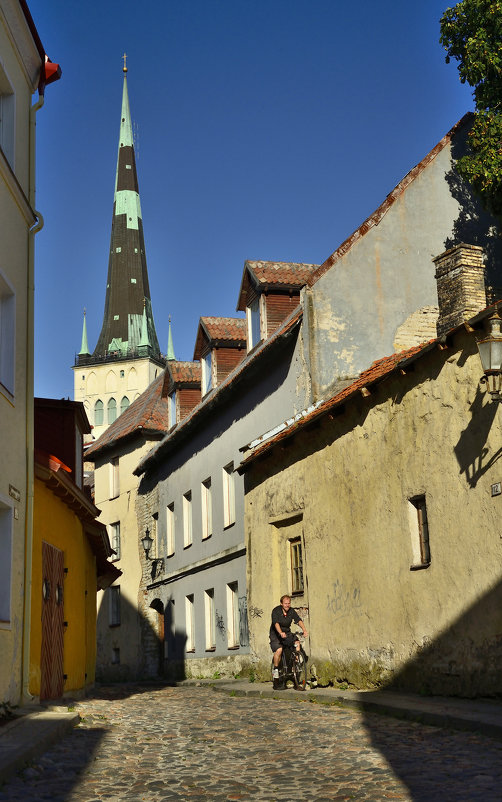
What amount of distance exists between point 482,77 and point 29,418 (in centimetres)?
1179

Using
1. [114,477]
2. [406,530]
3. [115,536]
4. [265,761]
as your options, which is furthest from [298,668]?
[114,477]

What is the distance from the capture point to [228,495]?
78.8 feet

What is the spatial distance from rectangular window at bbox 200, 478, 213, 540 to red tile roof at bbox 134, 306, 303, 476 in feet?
5.26

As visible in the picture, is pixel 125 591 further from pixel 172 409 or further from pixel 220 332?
pixel 220 332

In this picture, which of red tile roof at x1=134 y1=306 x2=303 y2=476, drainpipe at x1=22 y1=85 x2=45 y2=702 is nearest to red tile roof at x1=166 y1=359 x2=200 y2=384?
red tile roof at x1=134 y1=306 x2=303 y2=476

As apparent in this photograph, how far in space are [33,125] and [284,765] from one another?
9066mm

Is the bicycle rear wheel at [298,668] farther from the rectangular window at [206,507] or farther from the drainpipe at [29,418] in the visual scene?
the rectangular window at [206,507]

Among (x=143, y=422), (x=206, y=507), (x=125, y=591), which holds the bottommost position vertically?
(x=125, y=591)

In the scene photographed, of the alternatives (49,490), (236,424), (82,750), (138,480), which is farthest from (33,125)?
(138,480)

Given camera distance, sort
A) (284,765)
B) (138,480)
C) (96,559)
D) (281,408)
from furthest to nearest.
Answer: (138,480)
(96,559)
(281,408)
(284,765)

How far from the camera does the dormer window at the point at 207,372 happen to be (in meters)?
26.4

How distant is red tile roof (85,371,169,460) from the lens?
33.0 m

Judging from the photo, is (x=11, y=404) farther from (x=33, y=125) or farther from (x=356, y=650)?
(x=356, y=650)

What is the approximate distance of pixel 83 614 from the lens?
18.4m
